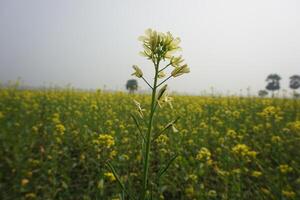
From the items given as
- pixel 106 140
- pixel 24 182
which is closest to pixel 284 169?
pixel 106 140

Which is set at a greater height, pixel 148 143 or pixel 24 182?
pixel 148 143

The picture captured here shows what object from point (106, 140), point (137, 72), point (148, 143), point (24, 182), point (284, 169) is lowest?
point (24, 182)

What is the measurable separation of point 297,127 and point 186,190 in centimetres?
210

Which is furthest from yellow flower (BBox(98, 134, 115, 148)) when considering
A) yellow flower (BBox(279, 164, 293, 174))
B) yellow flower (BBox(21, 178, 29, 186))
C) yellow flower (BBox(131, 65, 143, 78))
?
yellow flower (BBox(279, 164, 293, 174))

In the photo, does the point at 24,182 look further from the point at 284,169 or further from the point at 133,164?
the point at 284,169

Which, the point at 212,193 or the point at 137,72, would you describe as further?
the point at 212,193

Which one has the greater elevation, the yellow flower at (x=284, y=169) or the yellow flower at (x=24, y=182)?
the yellow flower at (x=284, y=169)

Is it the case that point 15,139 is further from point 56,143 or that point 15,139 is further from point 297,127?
point 297,127

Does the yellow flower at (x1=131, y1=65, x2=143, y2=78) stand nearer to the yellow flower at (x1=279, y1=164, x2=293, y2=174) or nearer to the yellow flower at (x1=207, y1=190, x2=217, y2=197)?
the yellow flower at (x1=207, y1=190, x2=217, y2=197)

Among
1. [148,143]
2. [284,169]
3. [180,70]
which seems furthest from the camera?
[284,169]

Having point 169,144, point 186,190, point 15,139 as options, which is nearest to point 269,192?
point 186,190

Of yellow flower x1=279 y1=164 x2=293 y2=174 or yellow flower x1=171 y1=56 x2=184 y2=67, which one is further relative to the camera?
yellow flower x1=279 y1=164 x2=293 y2=174

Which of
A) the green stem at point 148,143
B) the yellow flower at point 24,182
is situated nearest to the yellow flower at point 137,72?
the green stem at point 148,143

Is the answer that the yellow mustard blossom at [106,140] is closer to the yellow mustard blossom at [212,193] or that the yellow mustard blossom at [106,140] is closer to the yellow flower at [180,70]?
the yellow mustard blossom at [212,193]
